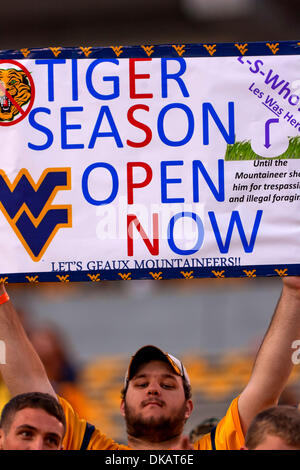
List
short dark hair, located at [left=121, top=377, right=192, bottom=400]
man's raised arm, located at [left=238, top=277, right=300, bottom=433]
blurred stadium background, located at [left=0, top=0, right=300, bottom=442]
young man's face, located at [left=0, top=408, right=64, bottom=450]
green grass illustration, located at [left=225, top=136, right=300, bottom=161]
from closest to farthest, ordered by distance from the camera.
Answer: young man's face, located at [left=0, top=408, right=64, bottom=450] → man's raised arm, located at [left=238, top=277, right=300, bottom=433] → green grass illustration, located at [left=225, top=136, right=300, bottom=161] → short dark hair, located at [left=121, top=377, right=192, bottom=400] → blurred stadium background, located at [left=0, top=0, right=300, bottom=442]

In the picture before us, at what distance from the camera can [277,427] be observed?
3432 millimetres

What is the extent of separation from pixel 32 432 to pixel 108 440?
0.59 metres

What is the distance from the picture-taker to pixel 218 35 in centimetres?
1630

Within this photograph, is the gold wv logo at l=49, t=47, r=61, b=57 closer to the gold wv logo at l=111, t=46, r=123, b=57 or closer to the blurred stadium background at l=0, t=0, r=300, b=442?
the gold wv logo at l=111, t=46, r=123, b=57

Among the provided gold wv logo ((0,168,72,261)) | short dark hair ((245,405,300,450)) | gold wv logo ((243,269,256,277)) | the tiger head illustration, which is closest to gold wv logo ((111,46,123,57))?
the tiger head illustration

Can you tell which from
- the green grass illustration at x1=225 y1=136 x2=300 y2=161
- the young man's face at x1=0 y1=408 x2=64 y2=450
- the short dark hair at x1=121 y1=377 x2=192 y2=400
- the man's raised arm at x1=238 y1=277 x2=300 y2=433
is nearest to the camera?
the young man's face at x1=0 y1=408 x2=64 y2=450

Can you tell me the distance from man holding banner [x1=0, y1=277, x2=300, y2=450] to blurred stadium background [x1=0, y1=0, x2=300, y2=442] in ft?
7.82

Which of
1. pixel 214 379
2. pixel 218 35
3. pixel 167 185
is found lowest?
pixel 214 379

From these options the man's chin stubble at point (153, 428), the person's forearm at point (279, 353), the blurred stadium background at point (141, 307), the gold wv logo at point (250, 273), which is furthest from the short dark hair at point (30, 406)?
the blurred stadium background at point (141, 307)

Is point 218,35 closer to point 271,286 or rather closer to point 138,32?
point 138,32

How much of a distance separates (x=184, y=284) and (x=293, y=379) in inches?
143

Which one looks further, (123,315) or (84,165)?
(123,315)

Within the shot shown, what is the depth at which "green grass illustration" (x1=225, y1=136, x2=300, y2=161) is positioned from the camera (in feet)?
13.4

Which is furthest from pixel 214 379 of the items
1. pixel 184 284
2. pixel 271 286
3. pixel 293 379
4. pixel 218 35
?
pixel 218 35
